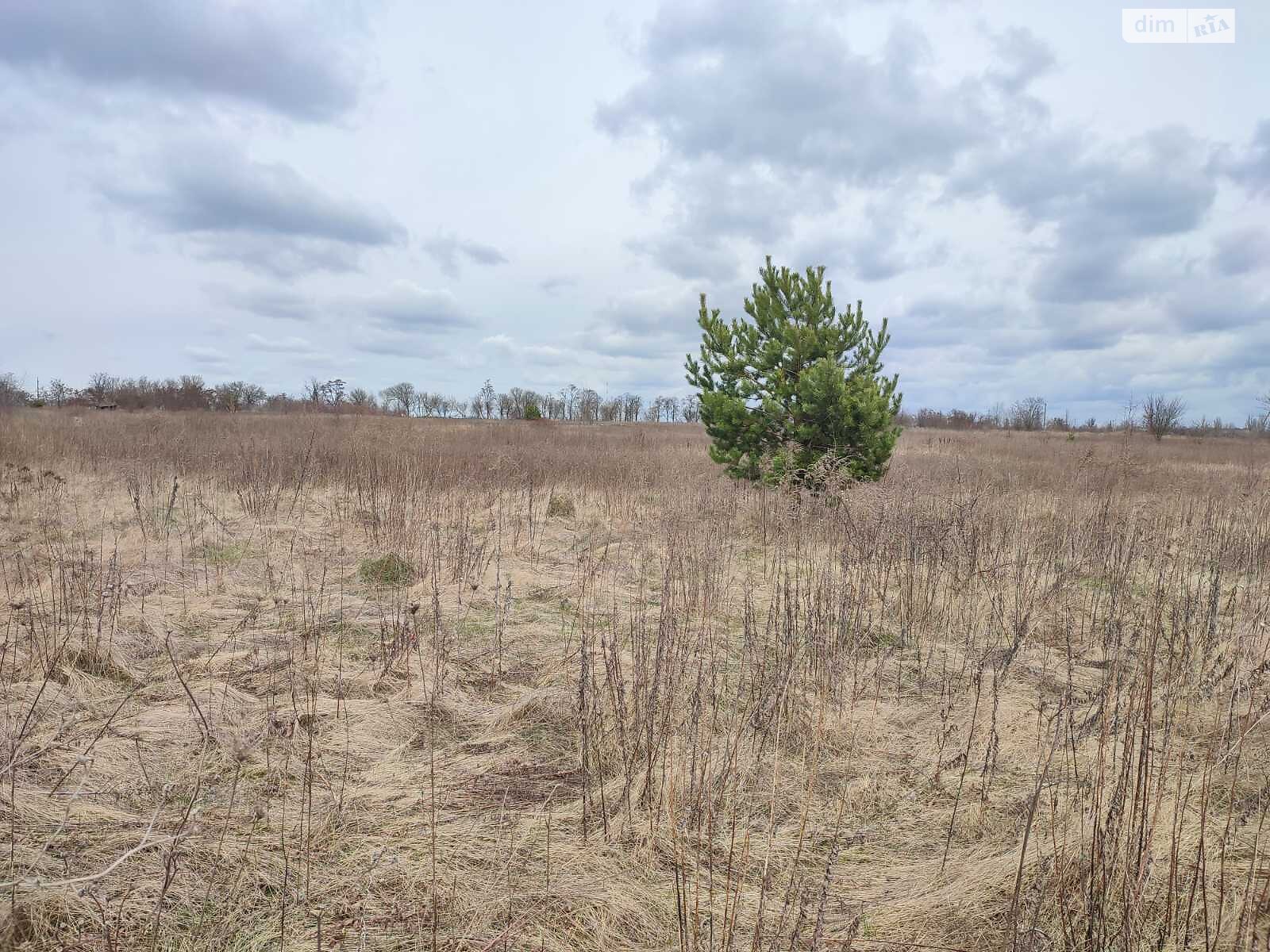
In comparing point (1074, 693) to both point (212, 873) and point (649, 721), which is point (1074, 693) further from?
point (212, 873)

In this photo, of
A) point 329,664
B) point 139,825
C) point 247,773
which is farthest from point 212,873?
point 329,664

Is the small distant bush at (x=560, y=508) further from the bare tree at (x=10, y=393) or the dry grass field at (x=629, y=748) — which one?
the bare tree at (x=10, y=393)

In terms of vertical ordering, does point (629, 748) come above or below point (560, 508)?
below

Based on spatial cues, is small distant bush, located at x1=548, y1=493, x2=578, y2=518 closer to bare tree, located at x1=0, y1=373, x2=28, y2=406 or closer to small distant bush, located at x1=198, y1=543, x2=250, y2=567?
small distant bush, located at x1=198, y1=543, x2=250, y2=567

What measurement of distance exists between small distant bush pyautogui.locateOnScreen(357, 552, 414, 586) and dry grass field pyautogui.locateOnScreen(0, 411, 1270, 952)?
37 millimetres

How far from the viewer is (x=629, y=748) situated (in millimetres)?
3094

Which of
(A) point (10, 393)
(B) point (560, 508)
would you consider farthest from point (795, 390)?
(A) point (10, 393)

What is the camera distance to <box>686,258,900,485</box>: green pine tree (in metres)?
8.04

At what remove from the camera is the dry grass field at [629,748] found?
208 cm

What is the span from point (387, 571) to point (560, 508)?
3.76m

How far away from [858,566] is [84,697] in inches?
206

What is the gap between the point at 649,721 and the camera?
2.74 meters

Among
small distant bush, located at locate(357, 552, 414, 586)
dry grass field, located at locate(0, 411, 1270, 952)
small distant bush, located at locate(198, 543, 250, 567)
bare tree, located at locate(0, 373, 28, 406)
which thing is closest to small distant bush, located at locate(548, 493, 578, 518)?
dry grass field, located at locate(0, 411, 1270, 952)

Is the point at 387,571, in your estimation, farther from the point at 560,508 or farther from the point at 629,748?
the point at 629,748
